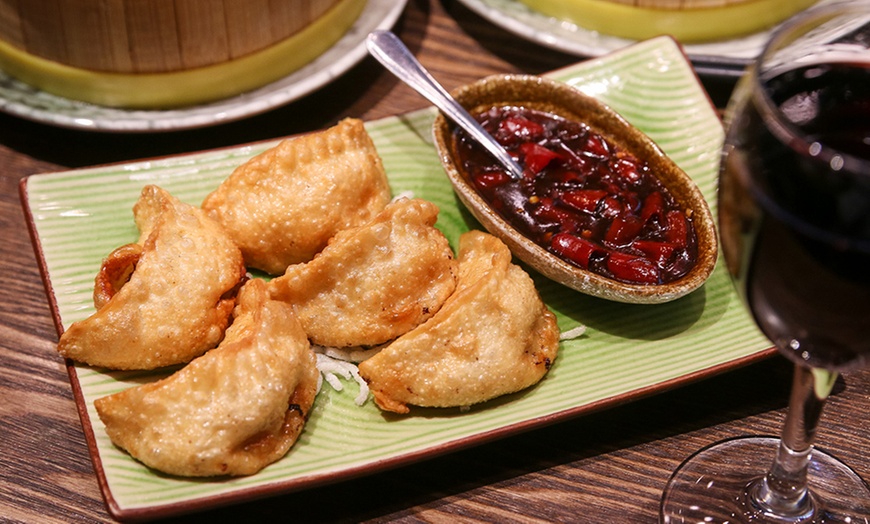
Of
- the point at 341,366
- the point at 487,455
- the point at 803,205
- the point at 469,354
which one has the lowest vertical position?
the point at 487,455

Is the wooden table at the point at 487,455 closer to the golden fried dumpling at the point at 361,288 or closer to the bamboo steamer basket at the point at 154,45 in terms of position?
the golden fried dumpling at the point at 361,288

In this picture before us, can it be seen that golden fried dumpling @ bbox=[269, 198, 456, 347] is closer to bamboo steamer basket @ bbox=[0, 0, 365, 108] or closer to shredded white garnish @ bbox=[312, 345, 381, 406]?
shredded white garnish @ bbox=[312, 345, 381, 406]

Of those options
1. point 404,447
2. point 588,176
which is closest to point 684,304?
point 588,176

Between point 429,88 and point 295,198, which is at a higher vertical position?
point 429,88

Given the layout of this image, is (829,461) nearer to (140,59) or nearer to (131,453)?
(131,453)

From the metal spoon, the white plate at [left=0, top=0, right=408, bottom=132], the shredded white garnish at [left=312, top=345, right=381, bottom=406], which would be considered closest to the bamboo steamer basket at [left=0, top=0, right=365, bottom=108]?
the white plate at [left=0, top=0, right=408, bottom=132]

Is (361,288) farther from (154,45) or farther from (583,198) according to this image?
(154,45)

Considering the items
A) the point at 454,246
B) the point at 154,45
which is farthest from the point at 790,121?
the point at 154,45
